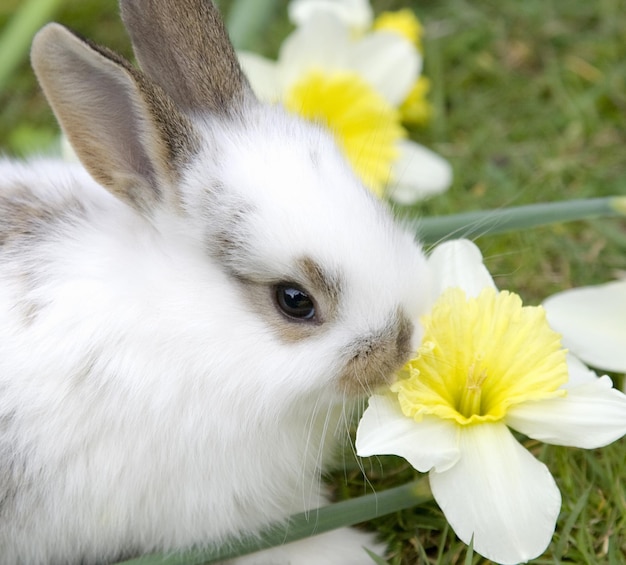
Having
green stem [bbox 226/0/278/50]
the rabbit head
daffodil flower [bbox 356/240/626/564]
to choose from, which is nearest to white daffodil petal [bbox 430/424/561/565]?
daffodil flower [bbox 356/240/626/564]

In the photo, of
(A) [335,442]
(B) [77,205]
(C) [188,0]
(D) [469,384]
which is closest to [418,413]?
(D) [469,384]

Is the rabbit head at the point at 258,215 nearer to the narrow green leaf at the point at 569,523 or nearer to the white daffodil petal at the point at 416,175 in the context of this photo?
the narrow green leaf at the point at 569,523

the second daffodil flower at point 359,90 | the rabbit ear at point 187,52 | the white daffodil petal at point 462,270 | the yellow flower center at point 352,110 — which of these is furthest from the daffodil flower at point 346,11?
the white daffodil petal at point 462,270

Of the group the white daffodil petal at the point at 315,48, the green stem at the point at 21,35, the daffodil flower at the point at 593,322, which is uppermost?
the green stem at the point at 21,35

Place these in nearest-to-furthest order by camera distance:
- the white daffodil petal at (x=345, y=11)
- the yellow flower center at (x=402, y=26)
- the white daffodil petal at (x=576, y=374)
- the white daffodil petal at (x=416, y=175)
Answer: the white daffodil petal at (x=576, y=374) < the white daffodil petal at (x=416, y=175) < the white daffodil petal at (x=345, y=11) < the yellow flower center at (x=402, y=26)

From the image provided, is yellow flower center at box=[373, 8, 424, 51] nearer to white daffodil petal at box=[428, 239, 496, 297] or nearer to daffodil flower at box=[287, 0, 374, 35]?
daffodil flower at box=[287, 0, 374, 35]

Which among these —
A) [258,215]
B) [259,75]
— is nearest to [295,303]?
[258,215]

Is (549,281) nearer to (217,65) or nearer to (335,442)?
(335,442)
